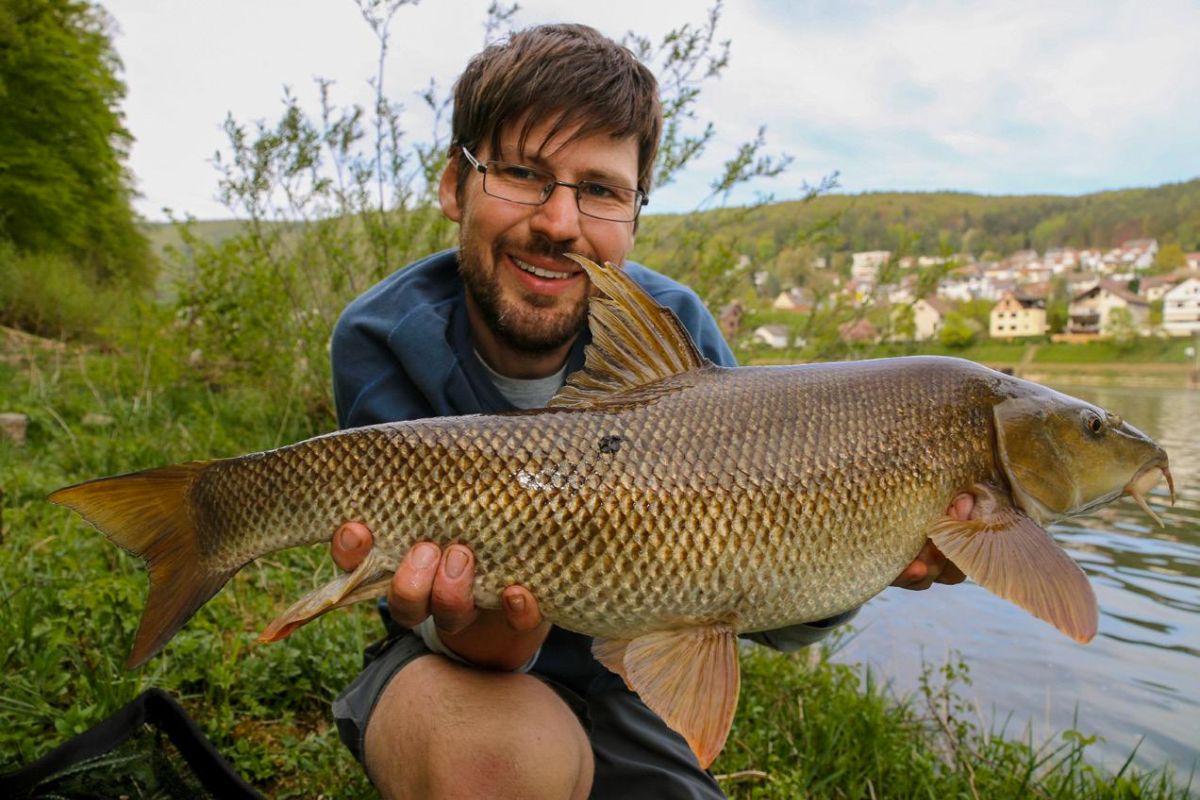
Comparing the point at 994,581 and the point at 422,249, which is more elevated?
the point at 422,249

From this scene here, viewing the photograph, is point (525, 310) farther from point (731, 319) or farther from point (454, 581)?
point (731, 319)

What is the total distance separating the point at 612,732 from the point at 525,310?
1.13 meters

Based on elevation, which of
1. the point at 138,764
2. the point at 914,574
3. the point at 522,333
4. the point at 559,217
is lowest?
the point at 138,764

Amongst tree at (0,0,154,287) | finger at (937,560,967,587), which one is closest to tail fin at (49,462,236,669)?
finger at (937,560,967,587)

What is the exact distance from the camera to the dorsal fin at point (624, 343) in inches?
68.6

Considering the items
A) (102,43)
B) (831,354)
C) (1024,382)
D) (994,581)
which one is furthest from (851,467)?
(102,43)

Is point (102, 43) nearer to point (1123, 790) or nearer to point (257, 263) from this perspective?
point (257, 263)

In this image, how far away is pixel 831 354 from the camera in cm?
525

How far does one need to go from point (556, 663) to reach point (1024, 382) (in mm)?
1327

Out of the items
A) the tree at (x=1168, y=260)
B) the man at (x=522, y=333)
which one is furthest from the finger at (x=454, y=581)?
the tree at (x=1168, y=260)

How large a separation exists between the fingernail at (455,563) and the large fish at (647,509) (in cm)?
3

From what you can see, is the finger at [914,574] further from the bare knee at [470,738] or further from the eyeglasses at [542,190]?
the eyeglasses at [542,190]

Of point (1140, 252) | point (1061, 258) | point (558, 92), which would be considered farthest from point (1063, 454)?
point (1061, 258)

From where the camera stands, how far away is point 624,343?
1763 mm
